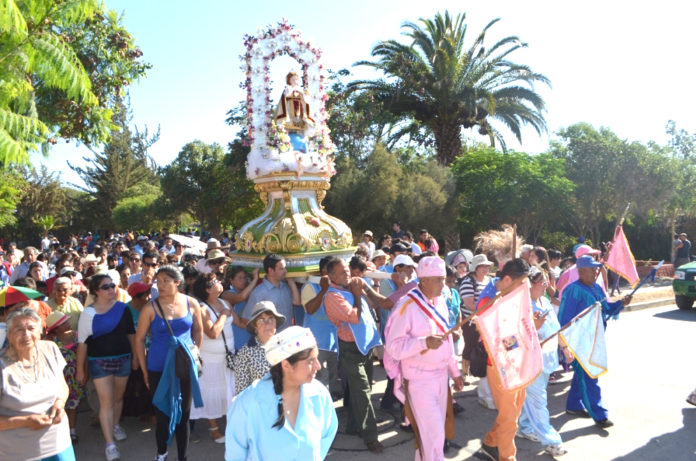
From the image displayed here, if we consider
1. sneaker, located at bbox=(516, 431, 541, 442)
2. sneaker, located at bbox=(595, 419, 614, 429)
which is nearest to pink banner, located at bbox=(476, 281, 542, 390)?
sneaker, located at bbox=(516, 431, 541, 442)

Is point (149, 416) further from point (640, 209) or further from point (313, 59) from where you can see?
point (640, 209)

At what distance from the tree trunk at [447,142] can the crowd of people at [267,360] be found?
1508 centimetres

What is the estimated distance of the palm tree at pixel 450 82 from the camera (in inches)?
769

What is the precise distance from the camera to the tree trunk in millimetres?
21073

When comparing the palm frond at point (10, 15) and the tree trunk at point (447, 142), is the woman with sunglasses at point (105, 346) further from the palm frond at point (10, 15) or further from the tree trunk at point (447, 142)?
the tree trunk at point (447, 142)

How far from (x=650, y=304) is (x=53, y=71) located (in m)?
13.1

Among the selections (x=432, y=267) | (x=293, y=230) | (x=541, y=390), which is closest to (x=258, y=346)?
(x=432, y=267)

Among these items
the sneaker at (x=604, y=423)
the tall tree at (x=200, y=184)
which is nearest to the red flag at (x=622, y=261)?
the sneaker at (x=604, y=423)

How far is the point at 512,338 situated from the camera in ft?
13.9

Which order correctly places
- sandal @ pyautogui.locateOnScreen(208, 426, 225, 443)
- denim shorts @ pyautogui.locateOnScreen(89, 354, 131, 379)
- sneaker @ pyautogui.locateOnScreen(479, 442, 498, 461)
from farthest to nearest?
1. sandal @ pyautogui.locateOnScreen(208, 426, 225, 443)
2. denim shorts @ pyautogui.locateOnScreen(89, 354, 131, 379)
3. sneaker @ pyautogui.locateOnScreen(479, 442, 498, 461)

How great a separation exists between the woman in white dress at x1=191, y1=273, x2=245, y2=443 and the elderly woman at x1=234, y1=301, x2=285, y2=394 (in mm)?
1029

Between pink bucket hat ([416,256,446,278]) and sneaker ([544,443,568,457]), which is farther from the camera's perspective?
sneaker ([544,443,568,457])

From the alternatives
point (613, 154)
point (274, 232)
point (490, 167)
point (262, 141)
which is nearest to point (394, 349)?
point (274, 232)

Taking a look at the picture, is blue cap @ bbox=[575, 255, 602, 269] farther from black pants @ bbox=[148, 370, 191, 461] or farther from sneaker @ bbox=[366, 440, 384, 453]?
black pants @ bbox=[148, 370, 191, 461]
